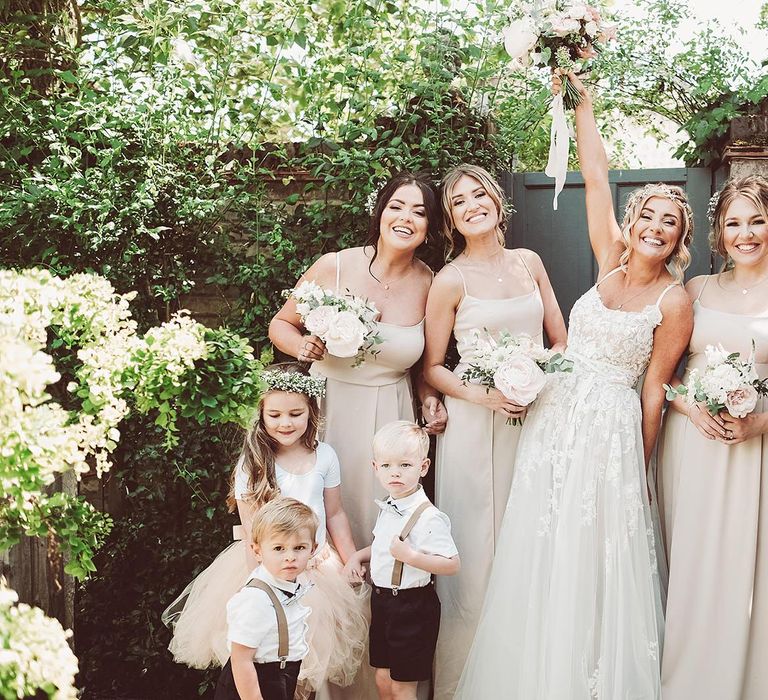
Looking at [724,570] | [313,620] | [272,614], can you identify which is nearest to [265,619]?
[272,614]

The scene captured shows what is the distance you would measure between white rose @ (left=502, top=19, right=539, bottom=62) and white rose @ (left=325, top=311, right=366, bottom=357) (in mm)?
1309

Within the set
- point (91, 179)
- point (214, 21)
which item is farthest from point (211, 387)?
point (214, 21)

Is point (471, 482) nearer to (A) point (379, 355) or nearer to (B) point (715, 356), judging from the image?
(A) point (379, 355)

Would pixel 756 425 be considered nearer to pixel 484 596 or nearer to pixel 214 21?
pixel 484 596

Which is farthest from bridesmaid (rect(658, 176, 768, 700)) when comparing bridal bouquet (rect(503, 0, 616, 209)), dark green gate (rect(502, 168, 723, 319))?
dark green gate (rect(502, 168, 723, 319))

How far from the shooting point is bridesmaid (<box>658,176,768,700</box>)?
11.0 feet

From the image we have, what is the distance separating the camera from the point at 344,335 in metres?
3.51

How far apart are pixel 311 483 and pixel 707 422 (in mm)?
1540

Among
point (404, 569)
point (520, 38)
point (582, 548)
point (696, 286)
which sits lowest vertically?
point (404, 569)

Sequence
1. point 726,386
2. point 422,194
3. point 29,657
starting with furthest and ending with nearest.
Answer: point 422,194, point 726,386, point 29,657

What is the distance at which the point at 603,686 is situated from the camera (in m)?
3.24

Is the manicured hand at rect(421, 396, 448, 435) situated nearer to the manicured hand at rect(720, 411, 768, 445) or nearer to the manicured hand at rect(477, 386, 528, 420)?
the manicured hand at rect(477, 386, 528, 420)

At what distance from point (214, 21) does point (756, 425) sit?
10.9ft

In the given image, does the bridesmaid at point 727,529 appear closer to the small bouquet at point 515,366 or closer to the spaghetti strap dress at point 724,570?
the spaghetti strap dress at point 724,570
